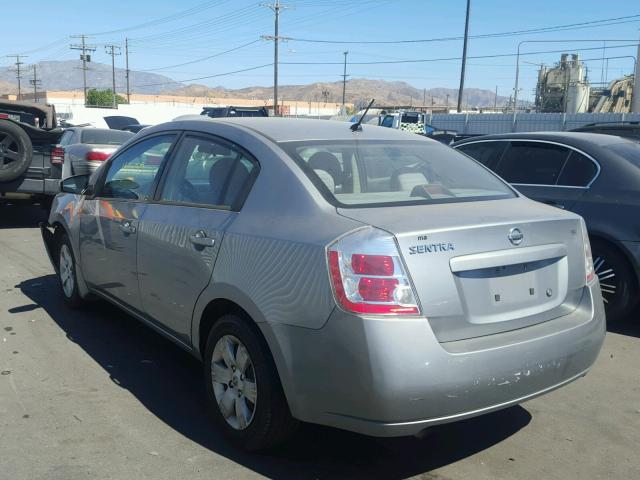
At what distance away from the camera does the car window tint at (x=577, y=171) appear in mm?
5829

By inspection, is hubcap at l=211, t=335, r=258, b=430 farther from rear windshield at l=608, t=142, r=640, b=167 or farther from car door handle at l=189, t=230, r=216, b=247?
rear windshield at l=608, t=142, r=640, b=167

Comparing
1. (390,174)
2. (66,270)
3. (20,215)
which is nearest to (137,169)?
(66,270)

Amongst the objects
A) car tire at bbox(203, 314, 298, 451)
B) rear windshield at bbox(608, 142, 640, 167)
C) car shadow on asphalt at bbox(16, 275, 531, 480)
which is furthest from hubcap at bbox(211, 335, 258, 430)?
rear windshield at bbox(608, 142, 640, 167)

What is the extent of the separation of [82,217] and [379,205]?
2.93 meters

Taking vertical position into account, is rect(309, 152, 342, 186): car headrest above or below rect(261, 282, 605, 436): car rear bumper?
above

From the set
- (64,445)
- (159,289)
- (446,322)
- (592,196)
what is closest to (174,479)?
(64,445)

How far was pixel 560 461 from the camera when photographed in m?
3.47

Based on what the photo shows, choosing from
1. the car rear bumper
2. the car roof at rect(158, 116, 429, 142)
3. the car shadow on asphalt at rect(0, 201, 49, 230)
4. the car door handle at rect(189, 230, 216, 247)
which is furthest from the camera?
the car shadow on asphalt at rect(0, 201, 49, 230)

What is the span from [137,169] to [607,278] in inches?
155

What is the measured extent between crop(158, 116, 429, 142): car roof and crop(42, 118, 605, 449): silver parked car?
0.02 meters

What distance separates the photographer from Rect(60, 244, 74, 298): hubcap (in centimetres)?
578

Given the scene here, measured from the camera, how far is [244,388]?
3408 millimetres

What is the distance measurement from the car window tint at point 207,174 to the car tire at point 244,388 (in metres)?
0.74

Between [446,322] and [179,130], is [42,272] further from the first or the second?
[446,322]
